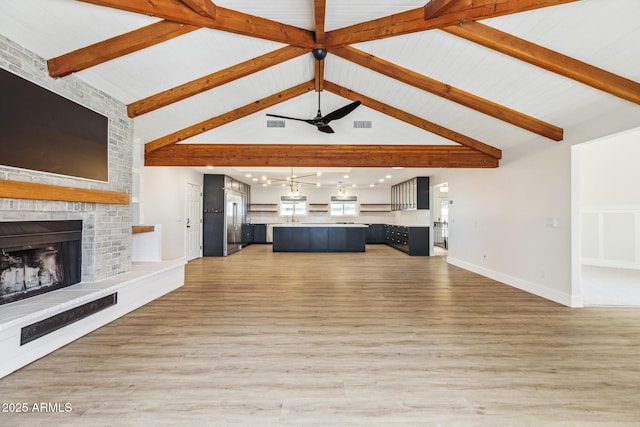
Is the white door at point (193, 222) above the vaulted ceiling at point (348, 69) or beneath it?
beneath

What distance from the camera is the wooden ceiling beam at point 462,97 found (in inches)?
152

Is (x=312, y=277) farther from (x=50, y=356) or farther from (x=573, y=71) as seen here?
(x=573, y=71)

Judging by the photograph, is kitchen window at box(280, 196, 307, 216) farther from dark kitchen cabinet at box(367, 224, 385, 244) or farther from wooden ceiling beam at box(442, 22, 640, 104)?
wooden ceiling beam at box(442, 22, 640, 104)

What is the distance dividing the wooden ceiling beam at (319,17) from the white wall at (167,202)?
407 cm

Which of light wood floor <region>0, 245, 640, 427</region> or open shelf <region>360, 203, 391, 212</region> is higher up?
open shelf <region>360, 203, 391, 212</region>

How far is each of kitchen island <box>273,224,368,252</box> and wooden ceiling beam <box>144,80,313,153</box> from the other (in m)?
4.60

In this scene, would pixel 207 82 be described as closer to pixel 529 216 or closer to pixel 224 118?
pixel 224 118

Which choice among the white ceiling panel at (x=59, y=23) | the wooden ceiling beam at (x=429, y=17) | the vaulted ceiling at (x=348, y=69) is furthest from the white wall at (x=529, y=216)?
the white ceiling panel at (x=59, y=23)

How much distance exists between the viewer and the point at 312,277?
554cm

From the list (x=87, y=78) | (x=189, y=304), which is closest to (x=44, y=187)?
(x=87, y=78)

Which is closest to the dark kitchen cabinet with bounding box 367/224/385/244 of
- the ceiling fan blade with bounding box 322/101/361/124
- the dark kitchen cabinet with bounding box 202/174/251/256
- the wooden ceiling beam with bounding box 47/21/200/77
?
the dark kitchen cabinet with bounding box 202/174/251/256

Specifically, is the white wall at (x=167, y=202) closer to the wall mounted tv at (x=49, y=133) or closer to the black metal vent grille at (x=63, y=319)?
the wall mounted tv at (x=49, y=133)

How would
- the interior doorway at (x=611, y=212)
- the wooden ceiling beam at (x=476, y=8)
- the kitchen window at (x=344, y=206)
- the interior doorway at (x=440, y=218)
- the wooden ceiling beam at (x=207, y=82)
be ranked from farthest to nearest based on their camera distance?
the kitchen window at (x=344, y=206) < the interior doorway at (x=440, y=218) < the interior doorway at (x=611, y=212) < the wooden ceiling beam at (x=207, y=82) < the wooden ceiling beam at (x=476, y=8)

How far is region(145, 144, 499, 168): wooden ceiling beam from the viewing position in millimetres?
5380
